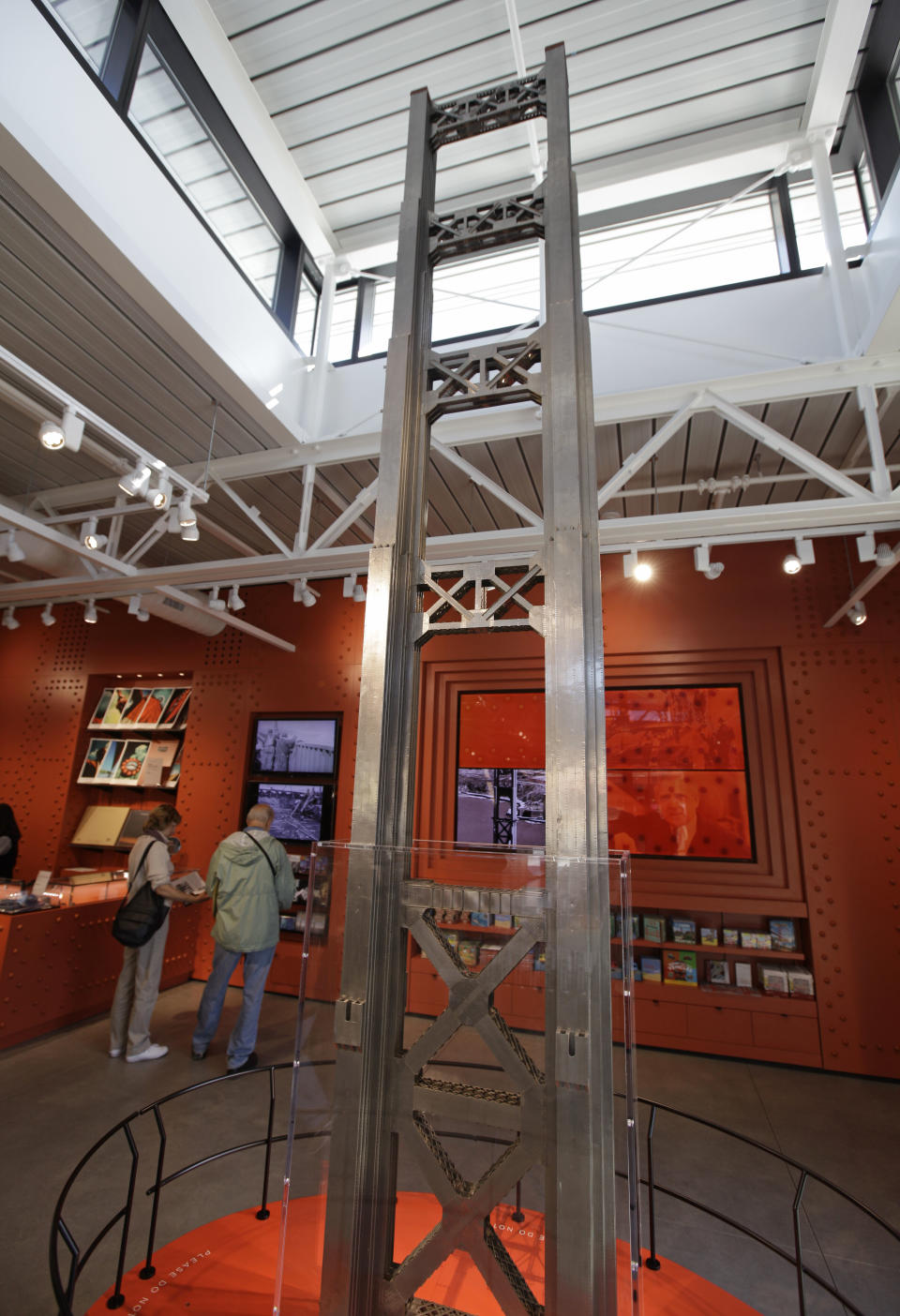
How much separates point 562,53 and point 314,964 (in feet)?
9.45

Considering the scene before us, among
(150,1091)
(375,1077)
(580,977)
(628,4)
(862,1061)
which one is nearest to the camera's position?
(580,977)

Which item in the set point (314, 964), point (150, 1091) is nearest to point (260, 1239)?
point (314, 964)

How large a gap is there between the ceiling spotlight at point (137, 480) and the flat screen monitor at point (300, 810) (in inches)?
147

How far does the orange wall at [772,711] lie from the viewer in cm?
→ 486

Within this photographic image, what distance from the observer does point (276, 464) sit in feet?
15.5

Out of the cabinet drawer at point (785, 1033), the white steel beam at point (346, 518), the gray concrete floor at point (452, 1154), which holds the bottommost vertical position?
the gray concrete floor at point (452, 1154)

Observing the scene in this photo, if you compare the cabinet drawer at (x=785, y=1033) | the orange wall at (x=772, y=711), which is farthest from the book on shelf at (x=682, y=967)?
the orange wall at (x=772, y=711)

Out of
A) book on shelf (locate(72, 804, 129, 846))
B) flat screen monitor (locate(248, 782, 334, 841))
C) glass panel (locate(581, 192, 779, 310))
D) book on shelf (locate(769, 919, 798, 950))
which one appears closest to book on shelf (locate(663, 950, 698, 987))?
book on shelf (locate(769, 919, 798, 950))

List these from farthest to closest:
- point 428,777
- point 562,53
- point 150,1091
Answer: point 428,777, point 150,1091, point 562,53

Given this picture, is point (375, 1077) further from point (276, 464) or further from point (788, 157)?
point (788, 157)

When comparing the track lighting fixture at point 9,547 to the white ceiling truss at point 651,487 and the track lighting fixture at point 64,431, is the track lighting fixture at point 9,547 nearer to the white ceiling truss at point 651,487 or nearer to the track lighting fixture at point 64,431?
the white ceiling truss at point 651,487

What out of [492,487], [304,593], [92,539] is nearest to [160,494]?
[92,539]

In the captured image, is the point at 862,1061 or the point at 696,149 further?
the point at 862,1061

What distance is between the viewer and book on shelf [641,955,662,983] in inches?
206
